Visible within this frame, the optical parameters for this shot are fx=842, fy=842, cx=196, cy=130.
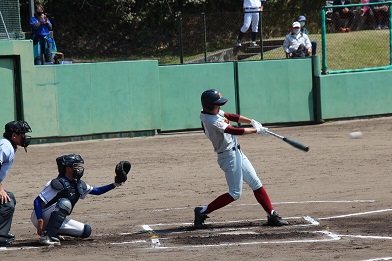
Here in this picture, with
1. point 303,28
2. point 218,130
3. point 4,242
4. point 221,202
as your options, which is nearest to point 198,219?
point 221,202

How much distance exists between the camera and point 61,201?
9703mm

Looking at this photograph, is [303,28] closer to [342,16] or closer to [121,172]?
[342,16]

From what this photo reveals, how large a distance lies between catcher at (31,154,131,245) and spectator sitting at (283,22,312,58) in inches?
492

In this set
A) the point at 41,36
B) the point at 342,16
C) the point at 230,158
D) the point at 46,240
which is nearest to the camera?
the point at 46,240

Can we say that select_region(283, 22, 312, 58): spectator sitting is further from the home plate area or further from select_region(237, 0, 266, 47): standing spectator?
the home plate area

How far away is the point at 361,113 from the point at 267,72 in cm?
284

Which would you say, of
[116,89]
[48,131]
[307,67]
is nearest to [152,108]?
[116,89]

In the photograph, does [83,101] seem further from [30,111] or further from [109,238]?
[109,238]

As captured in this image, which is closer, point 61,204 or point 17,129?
point 61,204

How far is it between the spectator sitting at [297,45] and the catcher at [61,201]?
1250 centimetres

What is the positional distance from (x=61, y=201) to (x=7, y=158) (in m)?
0.84

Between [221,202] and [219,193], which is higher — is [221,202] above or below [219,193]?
above

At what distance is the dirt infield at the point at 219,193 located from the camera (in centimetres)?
936

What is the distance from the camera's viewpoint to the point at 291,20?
23578 mm
